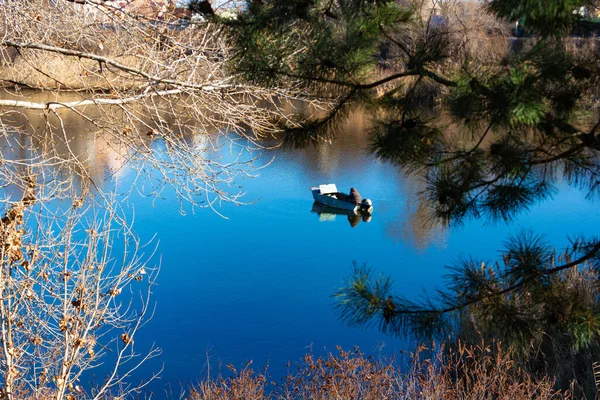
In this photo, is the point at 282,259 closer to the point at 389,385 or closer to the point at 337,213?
the point at 337,213

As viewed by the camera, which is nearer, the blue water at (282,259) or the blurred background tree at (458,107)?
the blurred background tree at (458,107)

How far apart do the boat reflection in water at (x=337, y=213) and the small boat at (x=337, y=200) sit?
0.05 metres

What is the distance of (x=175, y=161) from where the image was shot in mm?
5730

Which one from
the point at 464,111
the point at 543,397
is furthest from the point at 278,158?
the point at 464,111

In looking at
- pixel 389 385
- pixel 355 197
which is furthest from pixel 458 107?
pixel 355 197

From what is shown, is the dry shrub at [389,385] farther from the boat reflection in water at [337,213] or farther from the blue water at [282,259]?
the boat reflection in water at [337,213]

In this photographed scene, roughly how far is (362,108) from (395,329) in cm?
109

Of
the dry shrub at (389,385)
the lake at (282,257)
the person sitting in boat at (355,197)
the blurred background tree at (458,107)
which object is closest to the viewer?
the blurred background tree at (458,107)

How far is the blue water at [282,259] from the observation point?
25.3 feet

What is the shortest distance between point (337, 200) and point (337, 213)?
22 centimetres

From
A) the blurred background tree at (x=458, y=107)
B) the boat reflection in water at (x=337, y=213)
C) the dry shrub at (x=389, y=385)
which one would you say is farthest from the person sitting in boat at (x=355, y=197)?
the blurred background tree at (x=458, y=107)

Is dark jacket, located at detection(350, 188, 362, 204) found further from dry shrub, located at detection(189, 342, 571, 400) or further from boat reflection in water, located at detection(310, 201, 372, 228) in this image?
dry shrub, located at detection(189, 342, 571, 400)

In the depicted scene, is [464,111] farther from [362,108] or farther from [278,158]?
[278,158]

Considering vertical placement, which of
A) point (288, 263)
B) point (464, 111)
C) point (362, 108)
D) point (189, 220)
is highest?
point (189, 220)
